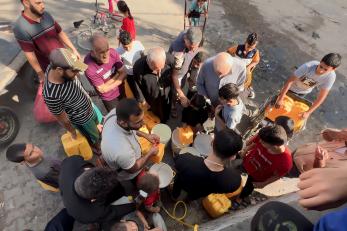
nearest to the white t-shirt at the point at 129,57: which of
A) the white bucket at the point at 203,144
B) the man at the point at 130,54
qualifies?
the man at the point at 130,54

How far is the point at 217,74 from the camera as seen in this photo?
13.8 ft

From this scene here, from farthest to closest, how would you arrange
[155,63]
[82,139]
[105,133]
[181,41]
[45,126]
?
[45,126] < [181,41] < [82,139] < [155,63] < [105,133]

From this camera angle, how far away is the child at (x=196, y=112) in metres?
4.71

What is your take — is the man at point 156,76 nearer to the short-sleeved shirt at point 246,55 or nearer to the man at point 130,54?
the man at point 130,54

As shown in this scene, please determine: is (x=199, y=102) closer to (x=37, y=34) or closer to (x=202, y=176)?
(x=202, y=176)

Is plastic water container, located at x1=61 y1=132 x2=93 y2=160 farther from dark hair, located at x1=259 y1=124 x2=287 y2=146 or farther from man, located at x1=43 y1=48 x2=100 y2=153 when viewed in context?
dark hair, located at x1=259 y1=124 x2=287 y2=146

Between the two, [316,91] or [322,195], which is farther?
[316,91]

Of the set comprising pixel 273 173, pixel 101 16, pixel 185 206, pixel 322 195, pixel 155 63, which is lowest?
pixel 185 206

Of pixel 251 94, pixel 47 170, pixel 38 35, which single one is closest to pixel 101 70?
pixel 38 35

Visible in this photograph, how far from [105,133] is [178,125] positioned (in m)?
2.47

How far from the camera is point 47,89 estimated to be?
353 centimetres

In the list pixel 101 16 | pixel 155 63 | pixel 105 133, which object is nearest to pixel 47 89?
pixel 105 133

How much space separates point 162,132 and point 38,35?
8.38 feet

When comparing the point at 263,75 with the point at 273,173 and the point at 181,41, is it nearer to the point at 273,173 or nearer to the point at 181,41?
the point at 181,41
